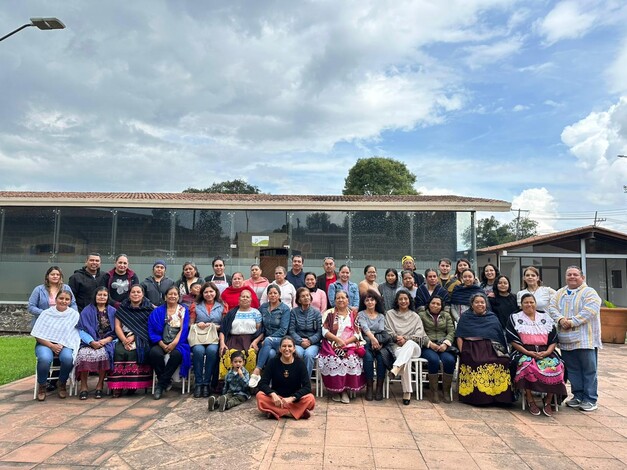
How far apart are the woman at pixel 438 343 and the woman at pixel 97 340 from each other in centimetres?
356

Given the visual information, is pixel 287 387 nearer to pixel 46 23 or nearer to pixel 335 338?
pixel 335 338

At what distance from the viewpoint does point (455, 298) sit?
5.15m

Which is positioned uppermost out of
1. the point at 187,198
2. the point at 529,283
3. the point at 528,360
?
the point at 187,198

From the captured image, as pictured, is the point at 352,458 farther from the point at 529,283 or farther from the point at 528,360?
the point at 529,283

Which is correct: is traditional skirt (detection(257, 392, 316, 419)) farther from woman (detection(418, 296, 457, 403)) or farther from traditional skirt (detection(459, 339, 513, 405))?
traditional skirt (detection(459, 339, 513, 405))

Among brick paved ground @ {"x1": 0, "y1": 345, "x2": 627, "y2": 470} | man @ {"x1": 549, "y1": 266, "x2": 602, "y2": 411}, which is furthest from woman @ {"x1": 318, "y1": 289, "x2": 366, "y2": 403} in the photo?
man @ {"x1": 549, "y1": 266, "x2": 602, "y2": 411}

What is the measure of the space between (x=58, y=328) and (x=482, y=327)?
4.72 metres

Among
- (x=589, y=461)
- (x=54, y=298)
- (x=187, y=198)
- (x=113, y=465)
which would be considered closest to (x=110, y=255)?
(x=187, y=198)

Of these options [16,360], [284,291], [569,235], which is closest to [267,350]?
[284,291]

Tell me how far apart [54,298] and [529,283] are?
5743 millimetres

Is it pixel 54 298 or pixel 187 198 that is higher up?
pixel 187 198

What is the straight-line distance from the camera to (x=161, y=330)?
472 cm

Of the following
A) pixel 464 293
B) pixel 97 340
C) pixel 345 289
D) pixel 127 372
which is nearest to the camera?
pixel 127 372

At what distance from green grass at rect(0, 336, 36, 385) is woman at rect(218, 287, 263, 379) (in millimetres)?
2898
